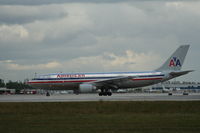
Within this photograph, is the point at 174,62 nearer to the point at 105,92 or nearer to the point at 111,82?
the point at 111,82

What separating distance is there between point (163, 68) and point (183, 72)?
3.61m

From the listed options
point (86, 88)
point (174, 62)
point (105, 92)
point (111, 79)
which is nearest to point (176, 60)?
point (174, 62)

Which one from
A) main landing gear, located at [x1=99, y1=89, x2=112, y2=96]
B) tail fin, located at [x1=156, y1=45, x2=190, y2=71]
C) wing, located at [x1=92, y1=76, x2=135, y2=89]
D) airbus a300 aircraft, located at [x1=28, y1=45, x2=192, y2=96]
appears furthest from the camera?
tail fin, located at [x1=156, y1=45, x2=190, y2=71]

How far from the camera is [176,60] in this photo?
6381 cm

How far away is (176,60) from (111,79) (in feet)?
36.1

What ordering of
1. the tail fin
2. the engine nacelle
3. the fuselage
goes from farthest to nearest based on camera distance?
the tail fin → the fuselage → the engine nacelle

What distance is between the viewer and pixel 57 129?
18.7 m

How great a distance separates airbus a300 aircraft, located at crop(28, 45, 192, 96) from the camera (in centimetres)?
6100

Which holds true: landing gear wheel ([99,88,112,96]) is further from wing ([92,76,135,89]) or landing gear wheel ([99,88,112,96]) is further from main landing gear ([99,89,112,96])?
wing ([92,76,135,89])

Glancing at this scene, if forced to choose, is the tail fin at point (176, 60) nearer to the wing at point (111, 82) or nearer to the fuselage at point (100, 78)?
the fuselage at point (100, 78)

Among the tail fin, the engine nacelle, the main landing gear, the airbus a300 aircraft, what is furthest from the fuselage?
the engine nacelle

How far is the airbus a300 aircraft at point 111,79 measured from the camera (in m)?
61.0

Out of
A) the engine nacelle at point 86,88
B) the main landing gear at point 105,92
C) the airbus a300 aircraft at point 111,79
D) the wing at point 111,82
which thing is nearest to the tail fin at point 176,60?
the airbus a300 aircraft at point 111,79

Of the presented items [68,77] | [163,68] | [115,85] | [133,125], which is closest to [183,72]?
[163,68]
